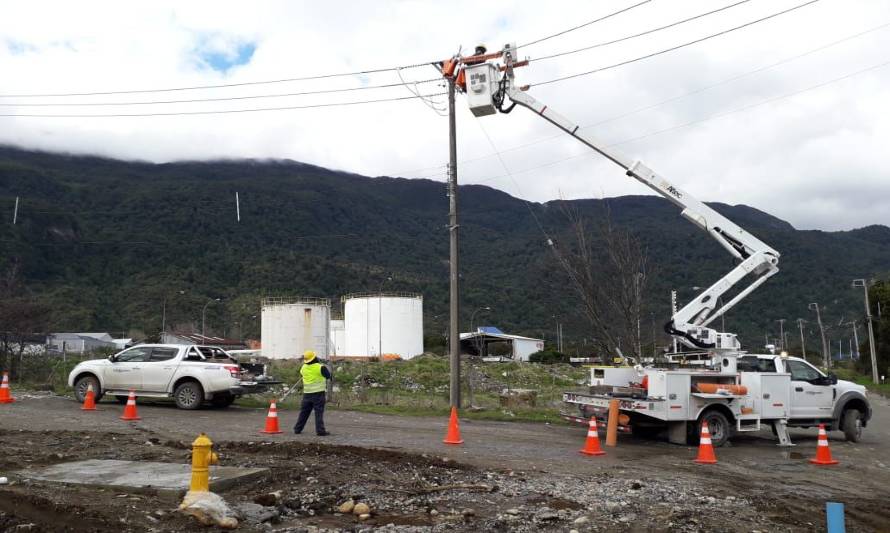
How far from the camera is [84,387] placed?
1939 centimetres

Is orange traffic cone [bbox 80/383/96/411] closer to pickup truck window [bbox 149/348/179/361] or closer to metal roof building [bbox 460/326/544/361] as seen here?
pickup truck window [bbox 149/348/179/361]

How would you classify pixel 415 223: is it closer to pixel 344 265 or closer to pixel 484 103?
pixel 344 265

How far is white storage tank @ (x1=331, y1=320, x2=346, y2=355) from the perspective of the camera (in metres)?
81.7

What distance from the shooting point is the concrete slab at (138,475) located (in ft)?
26.0

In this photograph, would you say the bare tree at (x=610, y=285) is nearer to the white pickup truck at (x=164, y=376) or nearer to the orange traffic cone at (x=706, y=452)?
the orange traffic cone at (x=706, y=452)

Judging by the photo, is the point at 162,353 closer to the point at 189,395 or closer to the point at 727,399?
the point at 189,395

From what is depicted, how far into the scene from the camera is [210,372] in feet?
61.8

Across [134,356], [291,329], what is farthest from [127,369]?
[291,329]

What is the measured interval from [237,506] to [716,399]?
11.1 meters

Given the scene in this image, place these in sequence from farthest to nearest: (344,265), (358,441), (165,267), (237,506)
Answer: (344,265), (165,267), (358,441), (237,506)

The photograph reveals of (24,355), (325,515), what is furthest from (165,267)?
(325,515)

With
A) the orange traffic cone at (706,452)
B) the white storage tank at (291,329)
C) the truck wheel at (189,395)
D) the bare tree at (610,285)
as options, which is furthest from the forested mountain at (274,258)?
the orange traffic cone at (706,452)

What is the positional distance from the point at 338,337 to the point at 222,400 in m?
64.8

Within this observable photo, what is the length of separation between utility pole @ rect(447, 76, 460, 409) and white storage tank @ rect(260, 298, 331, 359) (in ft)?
146
